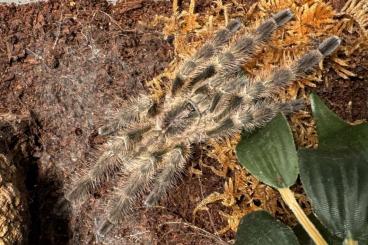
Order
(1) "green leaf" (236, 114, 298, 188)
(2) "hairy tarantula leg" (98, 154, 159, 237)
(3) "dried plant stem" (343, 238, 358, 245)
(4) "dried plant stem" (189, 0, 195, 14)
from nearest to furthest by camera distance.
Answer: (3) "dried plant stem" (343, 238, 358, 245) < (1) "green leaf" (236, 114, 298, 188) < (2) "hairy tarantula leg" (98, 154, 159, 237) < (4) "dried plant stem" (189, 0, 195, 14)

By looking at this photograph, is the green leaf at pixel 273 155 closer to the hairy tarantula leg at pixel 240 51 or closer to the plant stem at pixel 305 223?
the plant stem at pixel 305 223

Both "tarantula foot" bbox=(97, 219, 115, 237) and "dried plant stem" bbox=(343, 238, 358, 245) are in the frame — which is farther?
"tarantula foot" bbox=(97, 219, 115, 237)

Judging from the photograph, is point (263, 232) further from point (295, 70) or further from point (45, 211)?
point (45, 211)

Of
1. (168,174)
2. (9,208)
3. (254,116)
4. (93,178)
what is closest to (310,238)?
(254,116)

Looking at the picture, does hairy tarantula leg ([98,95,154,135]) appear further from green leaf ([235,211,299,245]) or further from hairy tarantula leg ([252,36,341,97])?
green leaf ([235,211,299,245])

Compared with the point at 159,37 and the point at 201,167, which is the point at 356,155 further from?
the point at 159,37

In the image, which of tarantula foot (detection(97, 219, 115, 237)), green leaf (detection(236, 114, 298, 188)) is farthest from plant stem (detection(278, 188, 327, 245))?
tarantula foot (detection(97, 219, 115, 237))
